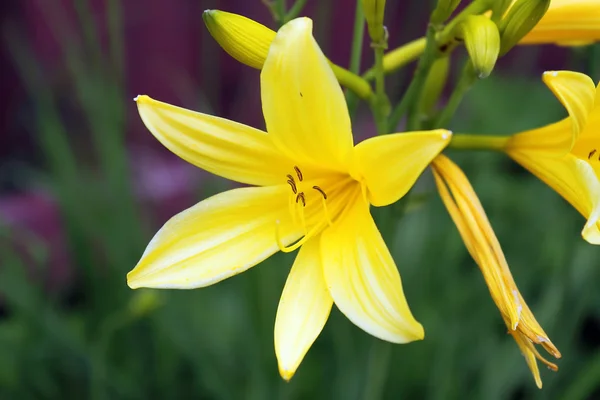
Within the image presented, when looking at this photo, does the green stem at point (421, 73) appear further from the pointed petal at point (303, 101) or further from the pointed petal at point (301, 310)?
the pointed petal at point (301, 310)

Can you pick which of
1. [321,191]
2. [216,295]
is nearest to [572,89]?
[321,191]

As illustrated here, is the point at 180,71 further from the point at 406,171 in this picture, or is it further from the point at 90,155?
the point at 406,171

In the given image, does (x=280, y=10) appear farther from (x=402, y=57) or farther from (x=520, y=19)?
(x=520, y=19)

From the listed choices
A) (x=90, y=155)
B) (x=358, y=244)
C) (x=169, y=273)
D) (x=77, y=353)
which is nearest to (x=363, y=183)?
(x=358, y=244)

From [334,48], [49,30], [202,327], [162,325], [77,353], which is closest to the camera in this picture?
[77,353]

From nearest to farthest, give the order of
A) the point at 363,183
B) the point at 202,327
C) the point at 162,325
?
1. the point at 363,183
2. the point at 162,325
3. the point at 202,327

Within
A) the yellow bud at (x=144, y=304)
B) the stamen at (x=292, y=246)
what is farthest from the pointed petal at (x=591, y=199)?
the yellow bud at (x=144, y=304)
